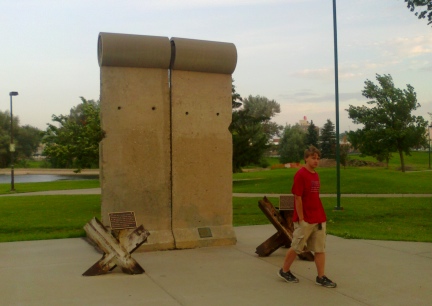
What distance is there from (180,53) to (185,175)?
2.01 metres

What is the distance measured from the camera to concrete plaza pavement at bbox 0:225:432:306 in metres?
5.86

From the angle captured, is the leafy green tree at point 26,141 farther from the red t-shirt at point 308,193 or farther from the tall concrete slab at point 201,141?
the red t-shirt at point 308,193

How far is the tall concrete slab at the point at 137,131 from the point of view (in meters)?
8.46

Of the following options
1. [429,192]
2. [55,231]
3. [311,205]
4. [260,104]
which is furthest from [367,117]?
[260,104]

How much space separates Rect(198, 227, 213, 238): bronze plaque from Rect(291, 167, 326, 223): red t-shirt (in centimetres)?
282

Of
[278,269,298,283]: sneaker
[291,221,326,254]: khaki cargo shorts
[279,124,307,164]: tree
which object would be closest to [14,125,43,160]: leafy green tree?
[279,124,307,164]: tree

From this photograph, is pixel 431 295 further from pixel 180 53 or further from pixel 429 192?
pixel 429 192

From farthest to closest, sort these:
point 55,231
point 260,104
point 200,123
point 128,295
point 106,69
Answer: point 260,104 → point 55,231 → point 200,123 → point 106,69 → point 128,295

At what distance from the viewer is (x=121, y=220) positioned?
716 centimetres

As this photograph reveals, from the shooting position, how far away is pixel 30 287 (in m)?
6.32

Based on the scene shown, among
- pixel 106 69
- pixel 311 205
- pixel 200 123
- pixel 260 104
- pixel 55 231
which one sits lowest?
pixel 55 231

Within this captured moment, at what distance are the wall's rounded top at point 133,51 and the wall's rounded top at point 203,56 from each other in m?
Answer: 0.17

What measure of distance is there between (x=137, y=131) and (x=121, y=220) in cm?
195

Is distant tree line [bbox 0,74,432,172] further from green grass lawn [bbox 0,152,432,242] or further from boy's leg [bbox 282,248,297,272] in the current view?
boy's leg [bbox 282,248,297,272]
